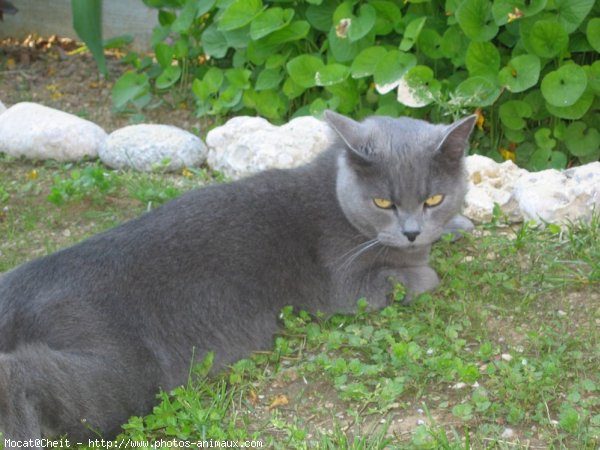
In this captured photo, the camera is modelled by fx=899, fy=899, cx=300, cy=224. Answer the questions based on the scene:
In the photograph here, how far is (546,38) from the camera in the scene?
441cm

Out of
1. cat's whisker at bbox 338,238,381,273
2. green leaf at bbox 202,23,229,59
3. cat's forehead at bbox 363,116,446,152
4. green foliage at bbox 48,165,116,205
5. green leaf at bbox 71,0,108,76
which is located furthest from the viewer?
green leaf at bbox 71,0,108,76

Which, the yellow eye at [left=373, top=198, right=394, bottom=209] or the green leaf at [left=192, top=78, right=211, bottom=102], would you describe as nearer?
the yellow eye at [left=373, top=198, right=394, bottom=209]

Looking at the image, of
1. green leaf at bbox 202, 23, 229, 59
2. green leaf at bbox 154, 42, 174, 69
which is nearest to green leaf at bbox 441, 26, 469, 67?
green leaf at bbox 202, 23, 229, 59

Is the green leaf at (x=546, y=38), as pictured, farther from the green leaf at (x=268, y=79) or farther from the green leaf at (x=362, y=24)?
the green leaf at (x=268, y=79)

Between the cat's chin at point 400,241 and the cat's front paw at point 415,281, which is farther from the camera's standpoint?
the cat's front paw at point 415,281

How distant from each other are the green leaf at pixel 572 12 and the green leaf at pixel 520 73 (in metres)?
0.22

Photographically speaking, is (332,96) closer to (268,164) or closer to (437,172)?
(268,164)

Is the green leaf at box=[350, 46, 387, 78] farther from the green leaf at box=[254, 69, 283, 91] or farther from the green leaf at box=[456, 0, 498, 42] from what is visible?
the green leaf at box=[254, 69, 283, 91]

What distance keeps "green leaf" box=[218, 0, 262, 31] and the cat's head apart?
1.83 m

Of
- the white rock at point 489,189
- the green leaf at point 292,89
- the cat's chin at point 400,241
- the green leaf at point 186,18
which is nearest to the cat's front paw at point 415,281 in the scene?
the cat's chin at point 400,241

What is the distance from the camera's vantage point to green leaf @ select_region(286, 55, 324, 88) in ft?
16.3

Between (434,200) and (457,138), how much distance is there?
9.8 inches

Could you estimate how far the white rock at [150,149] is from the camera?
4.91 meters

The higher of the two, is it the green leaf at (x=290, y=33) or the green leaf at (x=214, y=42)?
the green leaf at (x=290, y=33)
